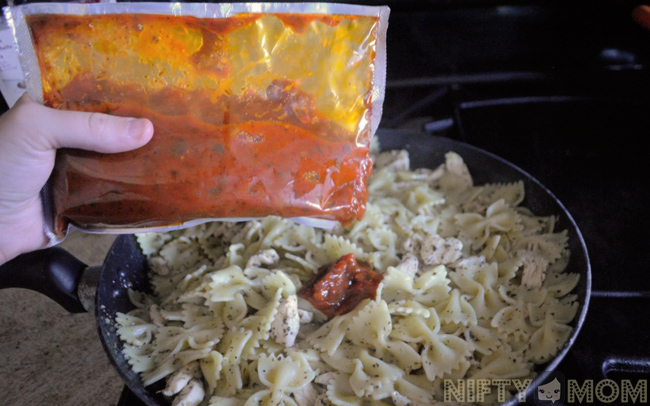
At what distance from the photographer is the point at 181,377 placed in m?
1.73

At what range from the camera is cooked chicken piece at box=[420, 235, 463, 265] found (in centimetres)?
216

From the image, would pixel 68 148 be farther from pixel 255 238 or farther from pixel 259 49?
pixel 255 238

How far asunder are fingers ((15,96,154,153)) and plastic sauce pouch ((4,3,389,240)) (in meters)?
0.07

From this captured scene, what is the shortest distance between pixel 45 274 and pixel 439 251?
1.61 meters

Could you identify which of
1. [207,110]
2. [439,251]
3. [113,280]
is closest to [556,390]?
[439,251]

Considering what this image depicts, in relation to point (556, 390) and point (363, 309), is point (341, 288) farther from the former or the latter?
point (556, 390)

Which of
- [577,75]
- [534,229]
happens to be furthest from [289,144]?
[577,75]

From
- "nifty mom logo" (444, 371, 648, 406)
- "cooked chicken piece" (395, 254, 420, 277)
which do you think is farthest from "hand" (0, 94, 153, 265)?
"nifty mom logo" (444, 371, 648, 406)

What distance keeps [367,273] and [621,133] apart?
1.96 m

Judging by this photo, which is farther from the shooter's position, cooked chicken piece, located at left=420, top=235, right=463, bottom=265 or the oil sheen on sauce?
cooked chicken piece, located at left=420, top=235, right=463, bottom=265

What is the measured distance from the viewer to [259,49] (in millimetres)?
1654

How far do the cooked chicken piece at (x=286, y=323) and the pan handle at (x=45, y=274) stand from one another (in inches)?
31.4

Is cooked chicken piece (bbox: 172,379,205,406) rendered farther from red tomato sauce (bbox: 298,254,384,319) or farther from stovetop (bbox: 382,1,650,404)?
stovetop (bbox: 382,1,650,404)

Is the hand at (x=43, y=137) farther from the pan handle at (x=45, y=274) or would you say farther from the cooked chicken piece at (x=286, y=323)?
Result: the cooked chicken piece at (x=286, y=323)
